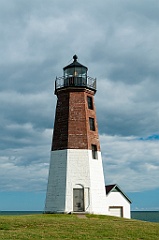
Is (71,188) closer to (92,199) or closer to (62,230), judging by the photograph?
(92,199)

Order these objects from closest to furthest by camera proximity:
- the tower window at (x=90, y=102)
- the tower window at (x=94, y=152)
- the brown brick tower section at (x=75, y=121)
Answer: the brown brick tower section at (x=75, y=121) < the tower window at (x=94, y=152) < the tower window at (x=90, y=102)

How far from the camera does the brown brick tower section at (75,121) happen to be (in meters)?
32.1

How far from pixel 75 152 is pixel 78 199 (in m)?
3.76

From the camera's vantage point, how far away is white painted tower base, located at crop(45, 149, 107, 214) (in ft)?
101

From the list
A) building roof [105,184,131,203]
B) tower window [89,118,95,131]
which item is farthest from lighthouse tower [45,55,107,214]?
building roof [105,184,131,203]

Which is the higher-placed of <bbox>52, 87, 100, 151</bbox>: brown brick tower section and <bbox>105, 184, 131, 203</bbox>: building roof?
<bbox>52, 87, 100, 151</bbox>: brown brick tower section

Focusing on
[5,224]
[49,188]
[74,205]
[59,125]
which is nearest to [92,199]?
[74,205]

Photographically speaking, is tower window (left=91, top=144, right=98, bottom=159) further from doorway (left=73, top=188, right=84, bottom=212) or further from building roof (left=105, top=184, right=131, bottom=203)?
building roof (left=105, top=184, right=131, bottom=203)

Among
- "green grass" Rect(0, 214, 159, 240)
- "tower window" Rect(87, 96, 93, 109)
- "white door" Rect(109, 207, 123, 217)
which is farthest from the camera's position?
"white door" Rect(109, 207, 123, 217)

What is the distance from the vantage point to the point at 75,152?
31688 mm

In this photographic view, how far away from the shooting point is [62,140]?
32375 millimetres

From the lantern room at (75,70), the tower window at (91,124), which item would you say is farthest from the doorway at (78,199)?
the lantern room at (75,70)

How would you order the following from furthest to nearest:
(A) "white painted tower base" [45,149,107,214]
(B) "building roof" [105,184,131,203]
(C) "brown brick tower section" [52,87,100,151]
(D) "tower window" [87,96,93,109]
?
(B) "building roof" [105,184,131,203] < (D) "tower window" [87,96,93,109] < (C) "brown brick tower section" [52,87,100,151] < (A) "white painted tower base" [45,149,107,214]

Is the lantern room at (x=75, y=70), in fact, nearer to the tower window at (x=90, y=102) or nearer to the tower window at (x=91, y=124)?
the tower window at (x=90, y=102)
